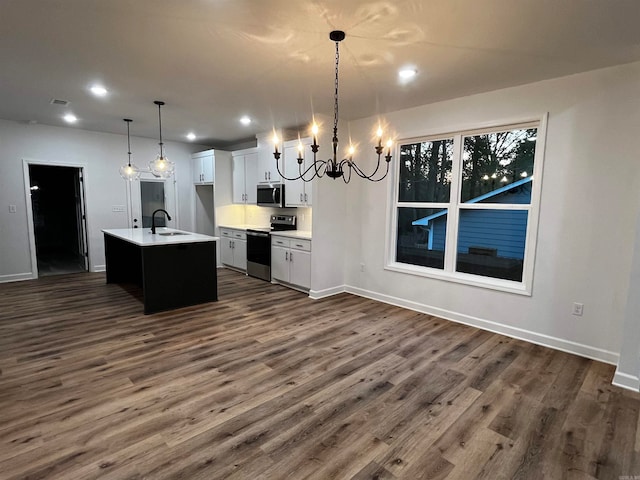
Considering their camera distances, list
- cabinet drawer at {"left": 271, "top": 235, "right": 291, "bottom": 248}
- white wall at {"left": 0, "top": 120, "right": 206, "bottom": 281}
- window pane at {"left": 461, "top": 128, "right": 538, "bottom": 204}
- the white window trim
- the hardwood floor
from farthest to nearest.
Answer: white wall at {"left": 0, "top": 120, "right": 206, "bottom": 281} → cabinet drawer at {"left": 271, "top": 235, "right": 291, "bottom": 248} → window pane at {"left": 461, "top": 128, "right": 538, "bottom": 204} → the white window trim → the hardwood floor

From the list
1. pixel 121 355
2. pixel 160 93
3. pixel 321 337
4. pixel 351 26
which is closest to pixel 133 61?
pixel 160 93

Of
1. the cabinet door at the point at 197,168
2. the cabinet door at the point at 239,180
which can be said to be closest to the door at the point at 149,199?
the cabinet door at the point at 197,168

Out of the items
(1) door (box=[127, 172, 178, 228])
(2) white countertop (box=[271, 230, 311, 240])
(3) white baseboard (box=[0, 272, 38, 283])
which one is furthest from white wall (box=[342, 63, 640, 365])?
(3) white baseboard (box=[0, 272, 38, 283])

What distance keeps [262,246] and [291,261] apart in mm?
794

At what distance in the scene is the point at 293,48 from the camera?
2643 millimetres

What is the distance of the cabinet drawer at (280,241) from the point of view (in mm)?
5386

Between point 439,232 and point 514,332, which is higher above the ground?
point 439,232

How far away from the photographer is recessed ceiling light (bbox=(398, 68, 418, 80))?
304 cm

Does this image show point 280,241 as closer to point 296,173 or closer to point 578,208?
point 296,173

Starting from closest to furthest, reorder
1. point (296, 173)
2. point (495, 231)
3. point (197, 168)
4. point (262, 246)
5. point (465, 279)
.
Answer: point (495, 231), point (465, 279), point (296, 173), point (262, 246), point (197, 168)

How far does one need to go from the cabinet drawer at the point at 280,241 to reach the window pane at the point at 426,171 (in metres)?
1.86

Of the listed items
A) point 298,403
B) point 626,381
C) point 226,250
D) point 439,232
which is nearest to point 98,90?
point 226,250

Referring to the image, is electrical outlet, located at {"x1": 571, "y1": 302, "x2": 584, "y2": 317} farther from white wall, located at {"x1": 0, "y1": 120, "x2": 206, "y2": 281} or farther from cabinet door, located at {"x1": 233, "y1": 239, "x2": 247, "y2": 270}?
white wall, located at {"x1": 0, "y1": 120, "x2": 206, "y2": 281}

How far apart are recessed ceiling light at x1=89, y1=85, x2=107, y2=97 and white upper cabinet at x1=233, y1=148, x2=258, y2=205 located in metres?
2.68
